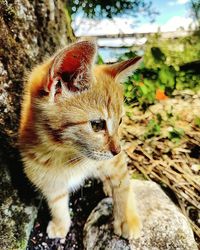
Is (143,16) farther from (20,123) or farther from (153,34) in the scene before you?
(20,123)

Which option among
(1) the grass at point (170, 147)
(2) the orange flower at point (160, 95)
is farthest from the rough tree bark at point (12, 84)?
(2) the orange flower at point (160, 95)

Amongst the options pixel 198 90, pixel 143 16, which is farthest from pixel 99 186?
pixel 143 16

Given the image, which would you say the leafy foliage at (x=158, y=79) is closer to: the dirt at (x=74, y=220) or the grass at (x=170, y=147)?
the grass at (x=170, y=147)

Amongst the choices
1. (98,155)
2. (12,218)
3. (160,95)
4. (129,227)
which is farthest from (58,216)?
(160,95)

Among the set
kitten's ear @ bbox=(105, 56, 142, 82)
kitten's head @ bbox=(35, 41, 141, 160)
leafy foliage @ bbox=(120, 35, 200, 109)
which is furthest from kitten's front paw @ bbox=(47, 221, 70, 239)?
leafy foliage @ bbox=(120, 35, 200, 109)

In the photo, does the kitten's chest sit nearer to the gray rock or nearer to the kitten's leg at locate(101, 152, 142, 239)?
the kitten's leg at locate(101, 152, 142, 239)

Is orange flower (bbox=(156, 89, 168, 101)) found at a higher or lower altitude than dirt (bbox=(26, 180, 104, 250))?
higher
